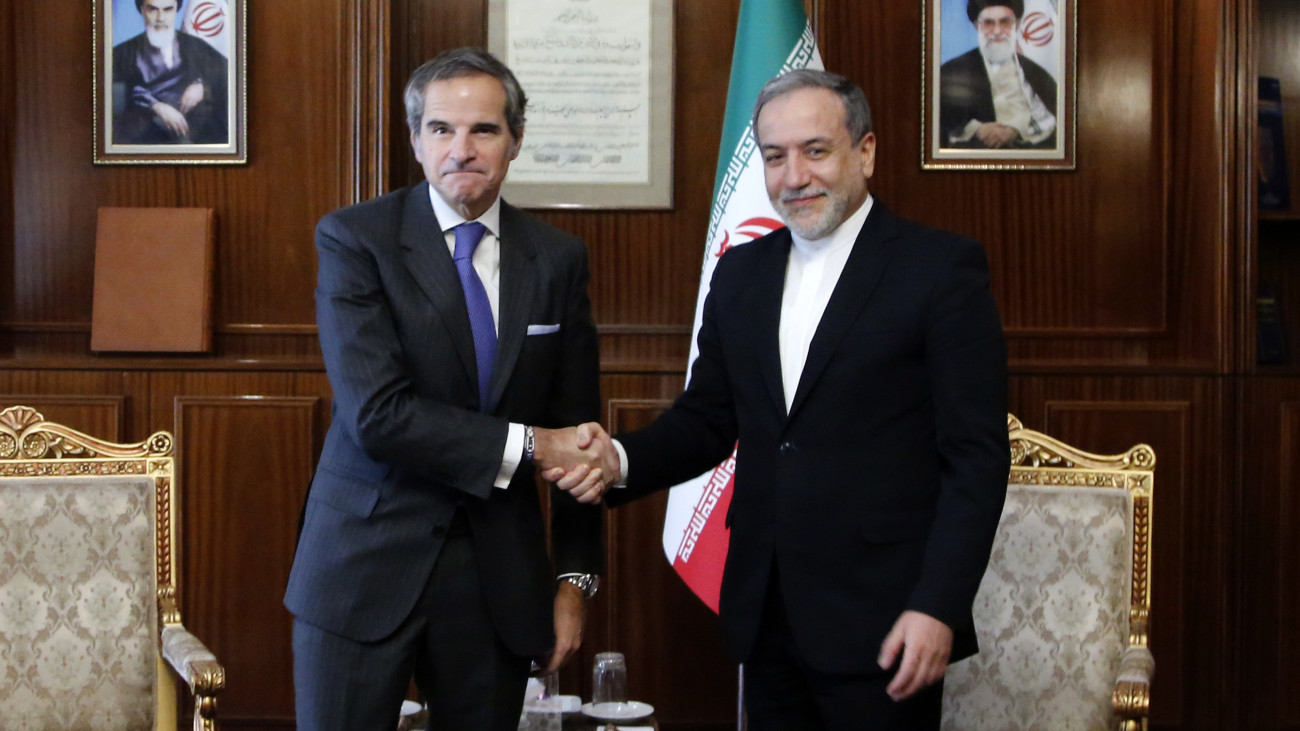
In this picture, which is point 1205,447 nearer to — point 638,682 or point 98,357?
point 638,682

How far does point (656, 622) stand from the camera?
3.91 meters

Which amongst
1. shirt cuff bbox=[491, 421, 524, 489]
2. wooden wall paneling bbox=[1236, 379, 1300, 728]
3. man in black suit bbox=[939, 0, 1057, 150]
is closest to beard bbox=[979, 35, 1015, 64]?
man in black suit bbox=[939, 0, 1057, 150]

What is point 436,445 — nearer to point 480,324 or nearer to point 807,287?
point 480,324

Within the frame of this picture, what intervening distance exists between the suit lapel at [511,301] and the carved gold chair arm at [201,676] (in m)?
0.92

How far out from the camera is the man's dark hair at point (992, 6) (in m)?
3.93

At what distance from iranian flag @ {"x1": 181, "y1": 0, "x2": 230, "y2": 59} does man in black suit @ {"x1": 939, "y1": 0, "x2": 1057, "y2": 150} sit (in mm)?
2249

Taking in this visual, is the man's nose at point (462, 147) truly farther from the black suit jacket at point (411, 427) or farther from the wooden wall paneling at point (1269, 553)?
the wooden wall paneling at point (1269, 553)

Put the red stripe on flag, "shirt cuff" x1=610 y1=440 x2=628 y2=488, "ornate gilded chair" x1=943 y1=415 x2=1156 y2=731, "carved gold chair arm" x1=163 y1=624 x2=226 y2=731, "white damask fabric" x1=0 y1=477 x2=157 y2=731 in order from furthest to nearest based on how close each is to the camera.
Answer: the red stripe on flag < "ornate gilded chair" x1=943 y1=415 x2=1156 y2=731 < "white damask fabric" x1=0 y1=477 x2=157 y2=731 < "carved gold chair arm" x1=163 y1=624 x2=226 y2=731 < "shirt cuff" x1=610 y1=440 x2=628 y2=488

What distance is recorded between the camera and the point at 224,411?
3.87 m

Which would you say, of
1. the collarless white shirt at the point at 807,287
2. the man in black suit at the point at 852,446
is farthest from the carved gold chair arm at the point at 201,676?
the collarless white shirt at the point at 807,287

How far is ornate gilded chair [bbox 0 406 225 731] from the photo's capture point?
2.67 meters

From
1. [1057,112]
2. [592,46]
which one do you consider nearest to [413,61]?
[592,46]

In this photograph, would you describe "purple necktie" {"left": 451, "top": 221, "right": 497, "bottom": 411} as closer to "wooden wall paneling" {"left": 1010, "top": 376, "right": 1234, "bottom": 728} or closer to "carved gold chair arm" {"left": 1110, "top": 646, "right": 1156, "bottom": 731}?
"carved gold chair arm" {"left": 1110, "top": 646, "right": 1156, "bottom": 731}

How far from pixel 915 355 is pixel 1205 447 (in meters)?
2.29
